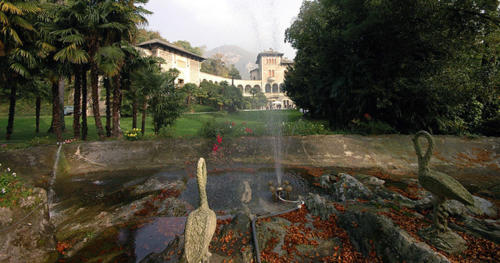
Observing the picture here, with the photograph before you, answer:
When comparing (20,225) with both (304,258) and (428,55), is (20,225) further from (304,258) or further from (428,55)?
(428,55)

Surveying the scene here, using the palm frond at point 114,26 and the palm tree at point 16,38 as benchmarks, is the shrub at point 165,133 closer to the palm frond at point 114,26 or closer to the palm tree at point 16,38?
the palm frond at point 114,26

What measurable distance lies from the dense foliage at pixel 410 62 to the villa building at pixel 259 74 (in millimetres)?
40175

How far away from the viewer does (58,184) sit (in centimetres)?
872

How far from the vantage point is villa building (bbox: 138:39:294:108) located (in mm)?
50938

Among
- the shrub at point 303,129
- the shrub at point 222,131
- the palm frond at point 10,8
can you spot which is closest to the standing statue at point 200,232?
the shrub at point 222,131

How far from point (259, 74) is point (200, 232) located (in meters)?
81.9

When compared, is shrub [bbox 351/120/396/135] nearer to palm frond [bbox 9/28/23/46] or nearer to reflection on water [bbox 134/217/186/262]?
reflection on water [bbox 134/217/186/262]

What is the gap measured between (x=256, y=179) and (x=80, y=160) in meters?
9.12

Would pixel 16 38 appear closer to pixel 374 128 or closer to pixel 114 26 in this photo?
pixel 114 26

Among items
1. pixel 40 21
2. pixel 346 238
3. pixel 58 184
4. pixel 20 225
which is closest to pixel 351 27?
pixel 346 238

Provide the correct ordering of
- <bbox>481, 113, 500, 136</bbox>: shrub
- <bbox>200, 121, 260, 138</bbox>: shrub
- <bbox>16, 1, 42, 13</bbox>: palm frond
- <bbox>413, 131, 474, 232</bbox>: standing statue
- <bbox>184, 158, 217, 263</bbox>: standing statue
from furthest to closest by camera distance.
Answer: <bbox>200, 121, 260, 138</bbox>: shrub → <bbox>481, 113, 500, 136</bbox>: shrub → <bbox>16, 1, 42, 13</bbox>: palm frond → <bbox>413, 131, 474, 232</bbox>: standing statue → <bbox>184, 158, 217, 263</bbox>: standing statue

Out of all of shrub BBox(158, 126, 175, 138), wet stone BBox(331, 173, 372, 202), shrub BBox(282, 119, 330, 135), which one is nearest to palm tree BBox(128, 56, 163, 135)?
shrub BBox(158, 126, 175, 138)

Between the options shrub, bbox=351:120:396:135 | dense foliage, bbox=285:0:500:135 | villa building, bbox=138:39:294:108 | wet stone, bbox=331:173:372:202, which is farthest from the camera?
villa building, bbox=138:39:294:108

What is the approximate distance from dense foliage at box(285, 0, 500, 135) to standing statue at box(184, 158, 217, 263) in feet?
36.7
